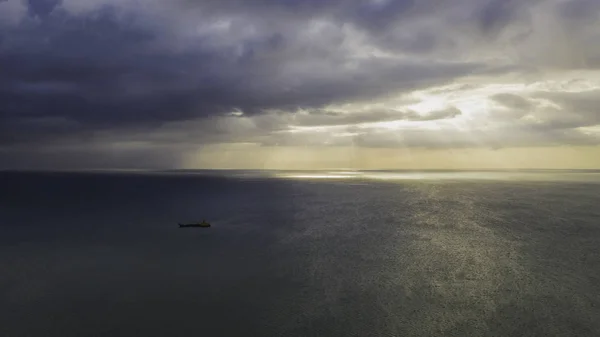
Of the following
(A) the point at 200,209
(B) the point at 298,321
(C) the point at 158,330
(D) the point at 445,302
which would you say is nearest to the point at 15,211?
(A) the point at 200,209

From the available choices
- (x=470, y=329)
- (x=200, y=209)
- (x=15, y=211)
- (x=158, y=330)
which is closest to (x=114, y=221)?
(x=200, y=209)

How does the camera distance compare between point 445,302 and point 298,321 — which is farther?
point 445,302

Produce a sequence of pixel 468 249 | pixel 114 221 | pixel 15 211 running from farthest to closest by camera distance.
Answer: pixel 15 211 → pixel 114 221 → pixel 468 249

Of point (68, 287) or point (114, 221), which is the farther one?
point (114, 221)

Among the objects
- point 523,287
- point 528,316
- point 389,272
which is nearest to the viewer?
point 528,316

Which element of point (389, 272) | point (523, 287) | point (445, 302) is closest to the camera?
point (445, 302)

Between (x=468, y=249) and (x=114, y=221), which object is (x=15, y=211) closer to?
(x=114, y=221)

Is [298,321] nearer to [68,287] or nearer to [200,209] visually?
[68,287]

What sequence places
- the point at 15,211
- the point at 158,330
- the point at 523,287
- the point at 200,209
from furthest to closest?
the point at 200,209
the point at 15,211
the point at 523,287
the point at 158,330

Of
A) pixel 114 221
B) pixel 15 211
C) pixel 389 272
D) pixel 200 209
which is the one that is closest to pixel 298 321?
pixel 389 272
